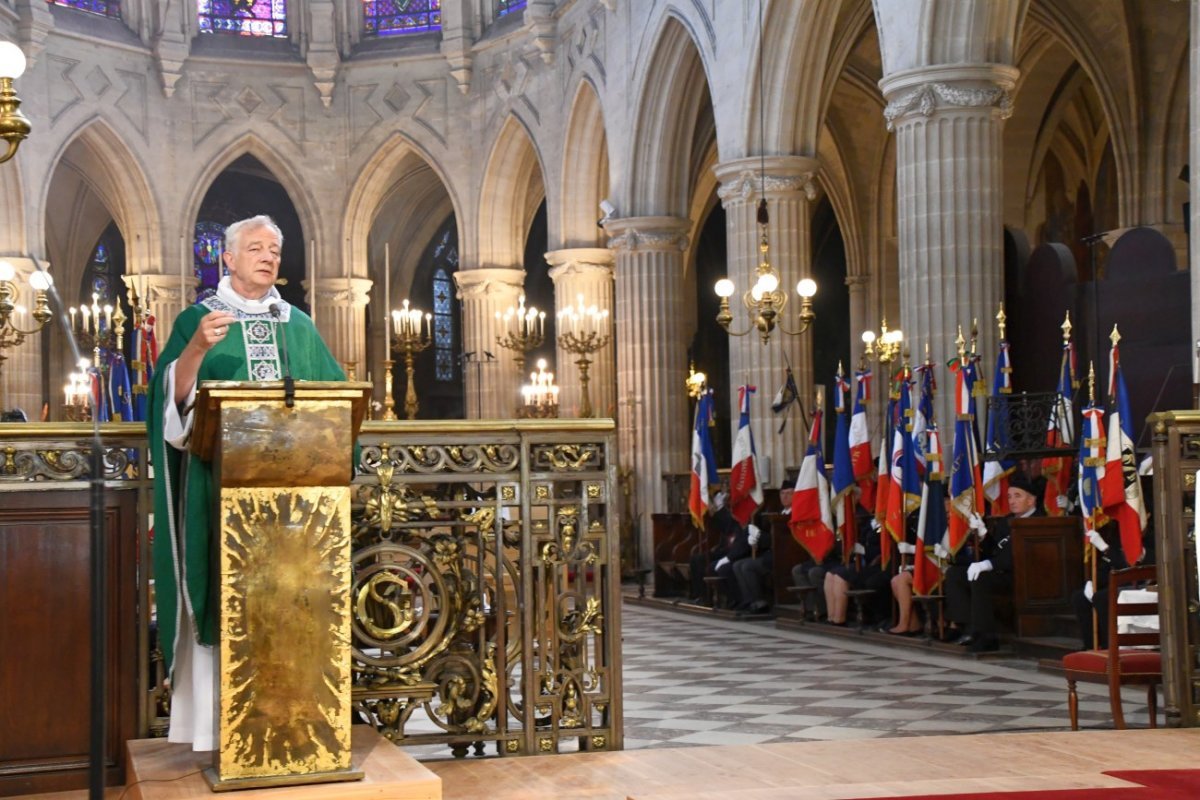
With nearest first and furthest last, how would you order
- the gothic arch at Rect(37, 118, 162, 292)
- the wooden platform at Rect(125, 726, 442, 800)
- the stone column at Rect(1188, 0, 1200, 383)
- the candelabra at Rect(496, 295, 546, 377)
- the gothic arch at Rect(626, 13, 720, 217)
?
1. the wooden platform at Rect(125, 726, 442, 800)
2. the stone column at Rect(1188, 0, 1200, 383)
3. the gothic arch at Rect(626, 13, 720, 217)
4. the candelabra at Rect(496, 295, 546, 377)
5. the gothic arch at Rect(37, 118, 162, 292)

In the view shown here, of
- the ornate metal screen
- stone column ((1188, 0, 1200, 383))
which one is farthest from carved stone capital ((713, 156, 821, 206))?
the ornate metal screen

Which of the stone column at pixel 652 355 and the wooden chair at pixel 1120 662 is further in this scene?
the stone column at pixel 652 355

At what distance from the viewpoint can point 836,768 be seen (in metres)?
4.60

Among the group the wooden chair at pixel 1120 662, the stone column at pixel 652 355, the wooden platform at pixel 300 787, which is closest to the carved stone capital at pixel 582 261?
the stone column at pixel 652 355

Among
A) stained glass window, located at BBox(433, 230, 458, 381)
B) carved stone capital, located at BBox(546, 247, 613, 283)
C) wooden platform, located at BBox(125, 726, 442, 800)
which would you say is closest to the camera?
wooden platform, located at BBox(125, 726, 442, 800)

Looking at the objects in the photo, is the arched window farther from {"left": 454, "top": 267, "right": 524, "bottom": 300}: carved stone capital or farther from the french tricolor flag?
the french tricolor flag

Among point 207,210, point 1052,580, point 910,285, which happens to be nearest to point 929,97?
point 910,285

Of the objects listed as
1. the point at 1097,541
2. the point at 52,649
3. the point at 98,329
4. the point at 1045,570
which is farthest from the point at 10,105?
the point at 98,329

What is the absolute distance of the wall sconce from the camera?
4.86 metres

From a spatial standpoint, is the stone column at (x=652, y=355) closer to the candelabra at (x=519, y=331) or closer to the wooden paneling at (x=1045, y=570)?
the candelabra at (x=519, y=331)

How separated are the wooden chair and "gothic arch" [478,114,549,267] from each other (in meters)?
20.0

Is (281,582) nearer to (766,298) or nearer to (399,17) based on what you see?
(766,298)

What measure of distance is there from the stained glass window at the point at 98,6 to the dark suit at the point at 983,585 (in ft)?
62.7

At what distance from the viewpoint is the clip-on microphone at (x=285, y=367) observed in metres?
3.87
